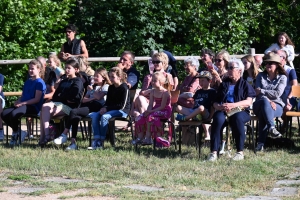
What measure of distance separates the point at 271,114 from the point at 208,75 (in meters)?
1.03

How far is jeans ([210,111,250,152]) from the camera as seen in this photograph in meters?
10.8

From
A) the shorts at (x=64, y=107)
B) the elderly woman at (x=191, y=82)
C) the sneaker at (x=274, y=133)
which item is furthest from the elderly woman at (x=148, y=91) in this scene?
the sneaker at (x=274, y=133)

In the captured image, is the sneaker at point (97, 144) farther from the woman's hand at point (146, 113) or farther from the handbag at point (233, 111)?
the handbag at point (233, 111)

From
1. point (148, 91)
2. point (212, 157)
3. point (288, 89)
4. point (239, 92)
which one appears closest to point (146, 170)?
point (212, 157)

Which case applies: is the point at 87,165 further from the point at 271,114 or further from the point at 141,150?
the point at 271,114

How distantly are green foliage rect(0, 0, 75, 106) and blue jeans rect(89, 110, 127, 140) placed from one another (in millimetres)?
7136

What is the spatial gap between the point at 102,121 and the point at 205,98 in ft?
5.06

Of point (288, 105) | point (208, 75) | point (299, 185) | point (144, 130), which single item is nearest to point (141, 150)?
point (144, 130)

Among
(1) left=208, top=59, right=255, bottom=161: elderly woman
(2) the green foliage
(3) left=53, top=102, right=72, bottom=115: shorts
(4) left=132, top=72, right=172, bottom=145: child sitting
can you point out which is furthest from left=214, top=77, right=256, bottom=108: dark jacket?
(2) the green foliage

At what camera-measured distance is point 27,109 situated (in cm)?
1266

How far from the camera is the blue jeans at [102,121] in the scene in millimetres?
12039

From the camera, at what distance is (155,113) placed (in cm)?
1195

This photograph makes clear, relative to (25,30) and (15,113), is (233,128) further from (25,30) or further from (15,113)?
(25,30)

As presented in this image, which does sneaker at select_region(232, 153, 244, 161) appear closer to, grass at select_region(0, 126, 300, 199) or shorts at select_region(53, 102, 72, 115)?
grass at select_region(0, 126, 300, 199)
